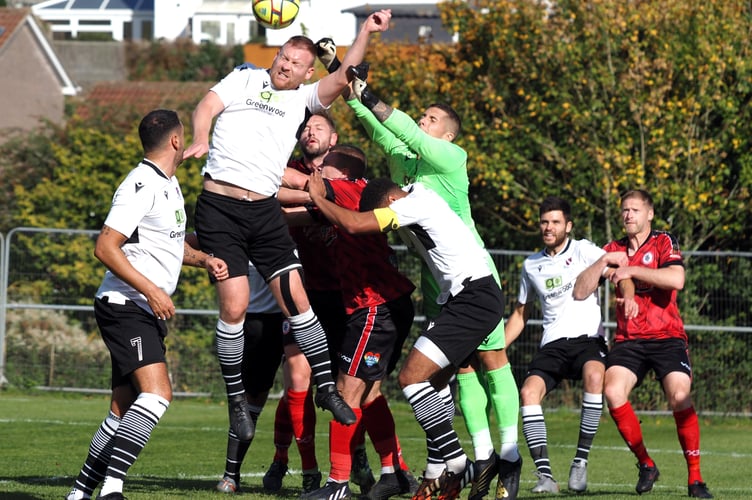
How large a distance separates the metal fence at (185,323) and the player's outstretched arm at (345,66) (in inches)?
360

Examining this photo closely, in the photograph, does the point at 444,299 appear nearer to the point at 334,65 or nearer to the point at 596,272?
the point at 334,65

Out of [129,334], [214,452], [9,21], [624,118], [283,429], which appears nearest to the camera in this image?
[129,334]

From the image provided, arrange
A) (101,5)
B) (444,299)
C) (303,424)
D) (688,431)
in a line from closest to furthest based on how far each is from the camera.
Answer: (444,299), (303,424), (688,431), (101,5)

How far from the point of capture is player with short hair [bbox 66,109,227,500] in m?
6.73

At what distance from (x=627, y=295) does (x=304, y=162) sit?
2732mm

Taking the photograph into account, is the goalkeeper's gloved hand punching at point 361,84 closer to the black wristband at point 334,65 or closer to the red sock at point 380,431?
the black wristband at point 334,65

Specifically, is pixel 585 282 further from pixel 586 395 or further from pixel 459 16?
pixel 459 16

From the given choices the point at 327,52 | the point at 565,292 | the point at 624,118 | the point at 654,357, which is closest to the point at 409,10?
the point at 624,118

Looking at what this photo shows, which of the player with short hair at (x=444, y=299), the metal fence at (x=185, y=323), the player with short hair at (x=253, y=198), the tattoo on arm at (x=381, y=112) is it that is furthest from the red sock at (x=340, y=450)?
the metal fence at (x=185, y=323)

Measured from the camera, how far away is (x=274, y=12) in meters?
8.51

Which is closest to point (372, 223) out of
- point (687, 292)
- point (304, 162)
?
point (304, 162)

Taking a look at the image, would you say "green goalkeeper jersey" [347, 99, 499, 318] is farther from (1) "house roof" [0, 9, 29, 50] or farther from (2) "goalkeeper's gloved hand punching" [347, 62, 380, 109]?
(1) "house roof" [0, 9, 29, 50]

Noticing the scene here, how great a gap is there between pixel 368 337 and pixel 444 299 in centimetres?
59

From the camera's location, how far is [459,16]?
65.9 feet
